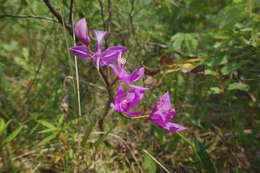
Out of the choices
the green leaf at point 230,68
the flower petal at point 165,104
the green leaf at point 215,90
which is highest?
the green leaf at point 230,68

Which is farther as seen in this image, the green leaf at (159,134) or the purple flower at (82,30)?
the green leaf at (159,134)

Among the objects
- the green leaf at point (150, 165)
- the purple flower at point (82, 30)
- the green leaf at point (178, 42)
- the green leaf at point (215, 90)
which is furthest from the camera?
the green leaf at point (178, 42)

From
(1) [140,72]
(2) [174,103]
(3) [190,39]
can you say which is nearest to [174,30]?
(3) [190,39]

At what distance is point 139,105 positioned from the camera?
1.89m

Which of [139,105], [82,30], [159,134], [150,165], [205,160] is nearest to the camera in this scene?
[82,30]

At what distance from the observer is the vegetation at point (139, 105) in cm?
146

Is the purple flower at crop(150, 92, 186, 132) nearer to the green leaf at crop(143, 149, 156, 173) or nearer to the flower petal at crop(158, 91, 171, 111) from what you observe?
the flower petal at crop(158, 91, 171, 111)

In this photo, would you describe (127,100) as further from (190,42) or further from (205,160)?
(190,42)

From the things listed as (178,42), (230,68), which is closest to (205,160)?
(230,68)

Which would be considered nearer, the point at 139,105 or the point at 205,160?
the point at 205,160

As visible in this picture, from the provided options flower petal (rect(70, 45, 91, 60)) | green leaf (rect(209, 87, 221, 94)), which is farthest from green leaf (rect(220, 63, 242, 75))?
flower petal (rect(70, 45, 91, 60))

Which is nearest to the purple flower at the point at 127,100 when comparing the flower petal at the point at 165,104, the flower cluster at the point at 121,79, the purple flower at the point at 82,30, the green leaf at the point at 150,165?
the flower cluster at the point at 121,79

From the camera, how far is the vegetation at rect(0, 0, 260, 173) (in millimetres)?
1458

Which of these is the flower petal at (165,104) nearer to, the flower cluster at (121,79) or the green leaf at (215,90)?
the flower cluster at (121,79)
